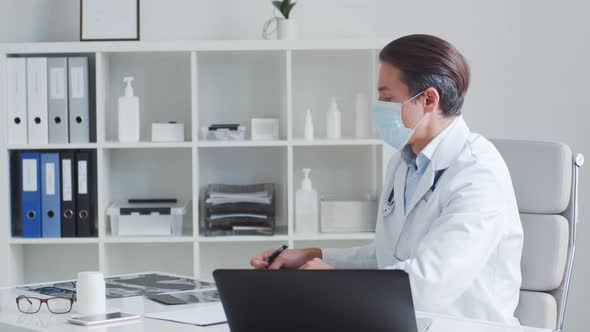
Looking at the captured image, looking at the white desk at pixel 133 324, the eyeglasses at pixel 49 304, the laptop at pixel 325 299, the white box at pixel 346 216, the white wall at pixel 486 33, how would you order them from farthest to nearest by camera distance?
the white wall at pixel 486 33 → the white box at pixel 346 216 → the eyeglasses at pixel 49 304 → the white desk at pixel 133 324 → the laptop at pixel 325 299

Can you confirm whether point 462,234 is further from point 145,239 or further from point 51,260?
point 51,260

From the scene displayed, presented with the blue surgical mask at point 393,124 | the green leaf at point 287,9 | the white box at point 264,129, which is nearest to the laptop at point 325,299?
the blue surgical mask at point 393,124

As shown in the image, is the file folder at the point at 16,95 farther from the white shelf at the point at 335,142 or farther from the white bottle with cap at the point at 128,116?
the white shelf at the point at 335,142

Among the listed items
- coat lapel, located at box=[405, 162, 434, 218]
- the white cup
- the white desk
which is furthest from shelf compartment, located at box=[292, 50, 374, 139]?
the white cup

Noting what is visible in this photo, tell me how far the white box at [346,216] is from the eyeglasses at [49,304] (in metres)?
1.56

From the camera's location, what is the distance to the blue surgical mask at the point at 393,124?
6.76 feet

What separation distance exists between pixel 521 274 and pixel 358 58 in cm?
166

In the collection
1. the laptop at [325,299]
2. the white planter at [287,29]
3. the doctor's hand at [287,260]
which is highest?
the white planter at [287,29]

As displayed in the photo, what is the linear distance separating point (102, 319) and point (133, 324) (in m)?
0.07

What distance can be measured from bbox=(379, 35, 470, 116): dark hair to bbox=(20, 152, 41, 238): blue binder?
1780 mm

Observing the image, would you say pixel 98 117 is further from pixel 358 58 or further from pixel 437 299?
pixel 437 299

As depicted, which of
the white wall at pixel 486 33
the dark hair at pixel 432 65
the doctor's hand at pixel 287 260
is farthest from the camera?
the white wall at pixel 486 33

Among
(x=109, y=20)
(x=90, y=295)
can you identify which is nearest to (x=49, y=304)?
(x=90, y=295)

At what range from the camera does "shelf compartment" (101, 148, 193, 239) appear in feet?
11.5
